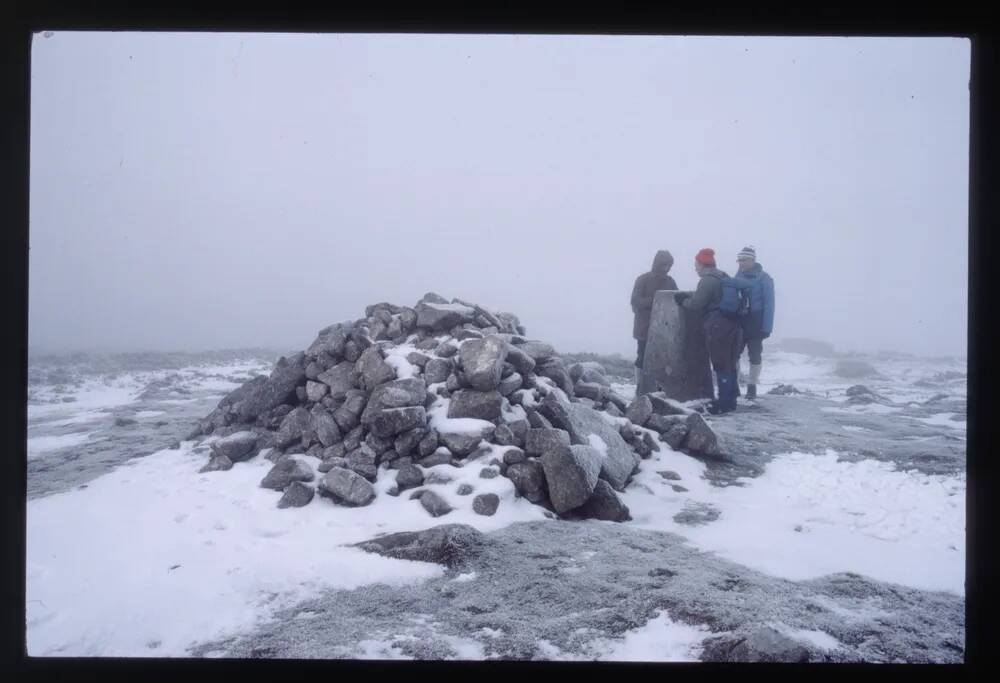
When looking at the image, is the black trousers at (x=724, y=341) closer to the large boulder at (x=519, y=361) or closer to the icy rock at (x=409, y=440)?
the large boulder at (x=519, y=361)

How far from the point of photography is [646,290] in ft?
33.1

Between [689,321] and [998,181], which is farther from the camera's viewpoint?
[689,321]

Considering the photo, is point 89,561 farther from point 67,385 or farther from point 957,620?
point 67,385

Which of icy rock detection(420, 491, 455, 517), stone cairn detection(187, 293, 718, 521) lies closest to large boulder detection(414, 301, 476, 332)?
stone cairn detection(187, 293, 718, 521)

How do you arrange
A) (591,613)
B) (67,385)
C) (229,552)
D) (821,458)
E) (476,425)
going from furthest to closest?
(67,385) → (821,458) → (476,425) → (229,552) → (591,613)

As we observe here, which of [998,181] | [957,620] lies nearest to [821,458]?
[957,620]

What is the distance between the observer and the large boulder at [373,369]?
5.74 meters

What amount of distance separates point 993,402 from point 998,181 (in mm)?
1171

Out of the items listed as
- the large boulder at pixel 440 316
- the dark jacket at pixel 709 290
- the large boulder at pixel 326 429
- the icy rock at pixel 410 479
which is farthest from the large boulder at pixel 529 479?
the dark jacket at pixel 709 290

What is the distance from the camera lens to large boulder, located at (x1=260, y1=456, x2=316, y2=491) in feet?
16.5

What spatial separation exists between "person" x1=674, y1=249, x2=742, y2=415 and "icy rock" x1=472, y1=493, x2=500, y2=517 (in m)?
5.55

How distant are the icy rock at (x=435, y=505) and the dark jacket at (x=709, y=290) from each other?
6148 millimetres

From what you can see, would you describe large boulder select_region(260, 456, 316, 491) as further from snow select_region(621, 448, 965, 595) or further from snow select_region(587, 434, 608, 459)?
snow select_region(621, 448, 965, 595)

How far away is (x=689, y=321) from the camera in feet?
30.4
